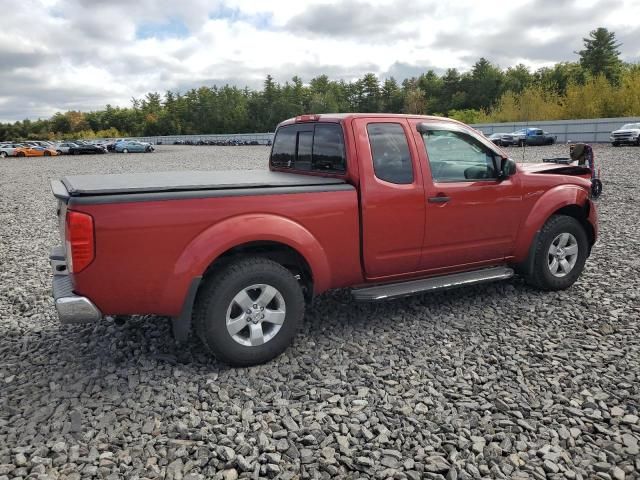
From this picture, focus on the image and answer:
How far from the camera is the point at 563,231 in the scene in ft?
17.1

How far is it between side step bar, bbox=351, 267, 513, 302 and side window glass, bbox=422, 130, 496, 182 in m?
0.92

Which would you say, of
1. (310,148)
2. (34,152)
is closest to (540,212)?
(310,148)

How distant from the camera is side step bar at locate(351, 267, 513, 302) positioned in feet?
13.6

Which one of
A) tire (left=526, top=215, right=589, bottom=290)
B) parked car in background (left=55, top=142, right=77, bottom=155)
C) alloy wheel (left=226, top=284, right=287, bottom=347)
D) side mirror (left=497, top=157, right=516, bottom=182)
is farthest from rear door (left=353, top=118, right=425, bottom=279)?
parked car in background (left=55, top=142, right=77, bottom=155)

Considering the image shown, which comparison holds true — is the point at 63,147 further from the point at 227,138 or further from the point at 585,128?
the point at 585,128

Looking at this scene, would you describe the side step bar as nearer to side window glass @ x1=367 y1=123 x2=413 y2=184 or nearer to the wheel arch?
the wheel arch

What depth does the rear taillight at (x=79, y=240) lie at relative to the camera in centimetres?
309

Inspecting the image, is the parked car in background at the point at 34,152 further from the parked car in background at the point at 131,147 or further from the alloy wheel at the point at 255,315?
the alloy wheel at the point at 255,315

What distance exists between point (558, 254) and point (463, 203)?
150 centimetres

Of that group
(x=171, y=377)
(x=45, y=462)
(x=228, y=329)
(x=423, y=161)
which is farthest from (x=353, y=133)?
(x=45, y=462)

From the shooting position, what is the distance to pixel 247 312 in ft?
12.1

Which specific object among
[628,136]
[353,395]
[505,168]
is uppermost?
[628,136]

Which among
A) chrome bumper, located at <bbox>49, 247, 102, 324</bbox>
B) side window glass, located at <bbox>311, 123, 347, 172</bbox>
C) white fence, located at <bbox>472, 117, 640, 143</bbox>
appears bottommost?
chrome bumper, located at <bbox>49, 247, 102, 324</bbox>

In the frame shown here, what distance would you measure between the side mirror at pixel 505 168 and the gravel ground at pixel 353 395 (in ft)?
4.22
